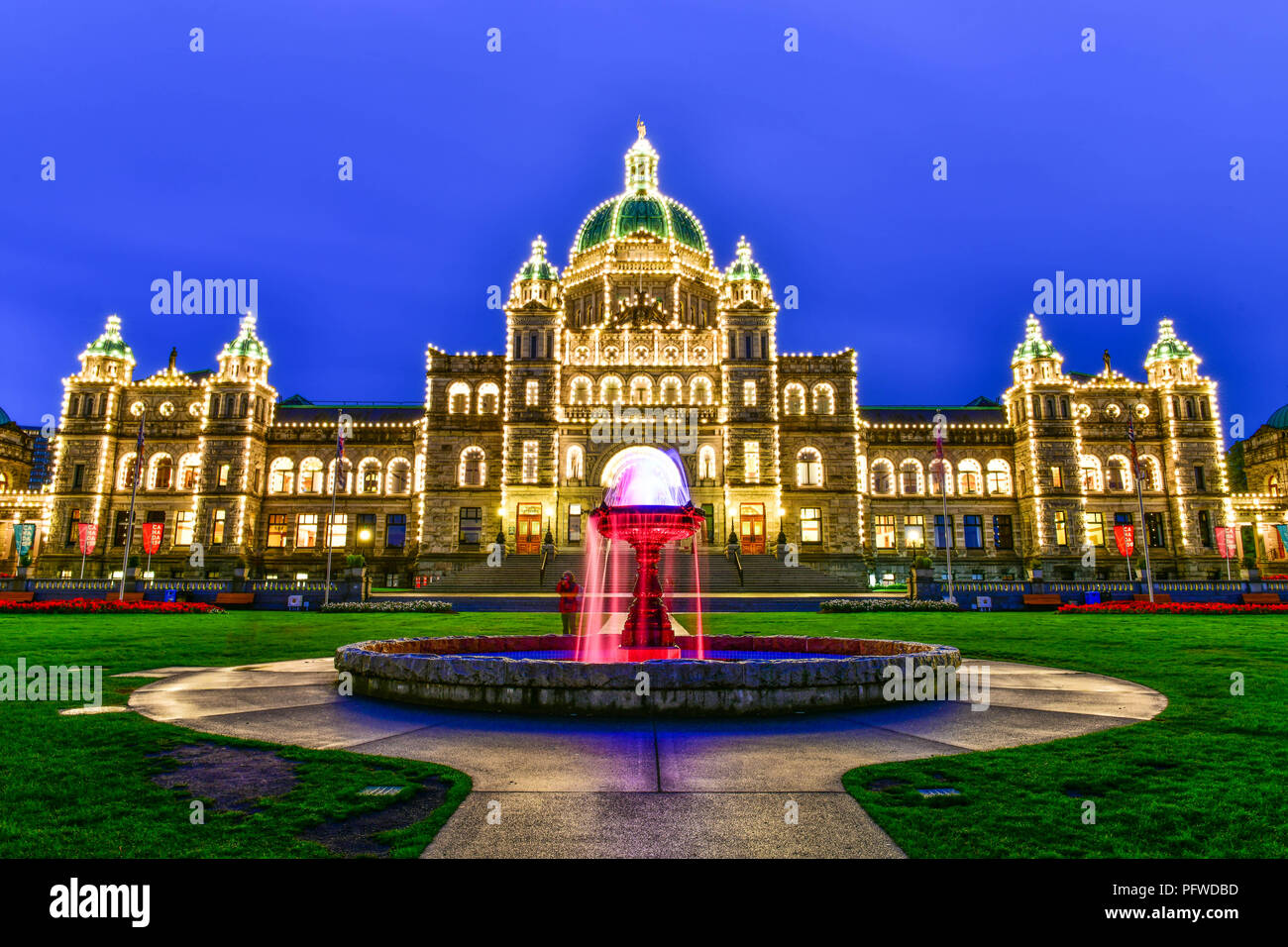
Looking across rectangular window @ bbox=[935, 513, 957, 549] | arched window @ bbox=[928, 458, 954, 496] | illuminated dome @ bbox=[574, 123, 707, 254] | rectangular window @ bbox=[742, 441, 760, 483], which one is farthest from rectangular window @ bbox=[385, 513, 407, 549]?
arched window @ bbox=[928, 458, 954, 496]

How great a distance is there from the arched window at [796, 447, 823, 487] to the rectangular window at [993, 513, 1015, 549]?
1542cm

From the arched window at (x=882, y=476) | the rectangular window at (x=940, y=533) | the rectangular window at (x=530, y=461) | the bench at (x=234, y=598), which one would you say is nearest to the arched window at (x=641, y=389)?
the rectangular window at (x=530, y=461)

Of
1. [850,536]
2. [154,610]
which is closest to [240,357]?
[154,610]

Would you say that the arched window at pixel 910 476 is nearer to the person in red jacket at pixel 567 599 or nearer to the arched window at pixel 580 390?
the arched window at pixel 580 390

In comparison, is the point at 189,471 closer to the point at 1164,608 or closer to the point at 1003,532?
the point at 1164,608

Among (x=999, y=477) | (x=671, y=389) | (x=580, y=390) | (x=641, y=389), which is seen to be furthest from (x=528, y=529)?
(x=999, y=477)

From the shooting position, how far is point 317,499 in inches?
2208

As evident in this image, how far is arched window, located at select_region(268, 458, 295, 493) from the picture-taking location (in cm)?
5650

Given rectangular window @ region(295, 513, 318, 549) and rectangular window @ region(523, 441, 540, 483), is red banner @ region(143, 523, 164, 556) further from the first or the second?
rectangular window @ region(523, 441, 540, 483)

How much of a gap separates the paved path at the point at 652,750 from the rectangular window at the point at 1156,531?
173 ft

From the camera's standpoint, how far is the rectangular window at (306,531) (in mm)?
55594

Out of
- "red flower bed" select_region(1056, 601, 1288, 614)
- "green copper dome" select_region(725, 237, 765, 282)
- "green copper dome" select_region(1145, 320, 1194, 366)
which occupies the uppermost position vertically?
"green copper dome" select_region(725, 237, 765, 282)

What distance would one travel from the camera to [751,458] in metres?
50.1

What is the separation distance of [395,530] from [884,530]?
123 ft
